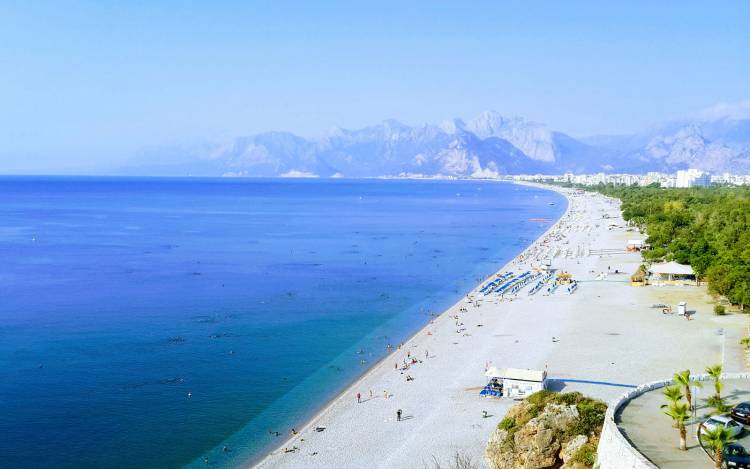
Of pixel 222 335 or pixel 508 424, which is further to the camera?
pixel 222 335

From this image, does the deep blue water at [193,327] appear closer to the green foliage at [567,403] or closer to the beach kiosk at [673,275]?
the green foliage at [567,403]

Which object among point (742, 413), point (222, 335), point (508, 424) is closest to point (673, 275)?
point (222, 335)

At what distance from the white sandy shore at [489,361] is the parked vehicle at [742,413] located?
836 centimetres

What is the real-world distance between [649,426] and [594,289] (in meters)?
38.3

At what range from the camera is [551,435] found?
18.4 metres

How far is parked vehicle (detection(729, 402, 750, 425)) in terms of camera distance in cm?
1675

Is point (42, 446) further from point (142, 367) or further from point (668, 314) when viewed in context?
point (668, 314)

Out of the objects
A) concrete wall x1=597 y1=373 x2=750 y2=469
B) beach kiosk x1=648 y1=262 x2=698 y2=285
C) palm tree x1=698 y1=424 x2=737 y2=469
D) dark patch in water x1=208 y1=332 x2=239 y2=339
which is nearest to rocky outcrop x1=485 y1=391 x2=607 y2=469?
concrete wall x1=597 y1=373 x2=750 y2=469

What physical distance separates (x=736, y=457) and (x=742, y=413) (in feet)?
10.2

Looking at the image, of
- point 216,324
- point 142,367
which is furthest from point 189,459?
point 216,324

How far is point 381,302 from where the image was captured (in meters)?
51.2

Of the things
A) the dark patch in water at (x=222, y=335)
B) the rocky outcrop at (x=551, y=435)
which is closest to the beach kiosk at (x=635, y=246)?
the dark patch in water at (x=222, y=335)

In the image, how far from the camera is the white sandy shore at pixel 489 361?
24.4 meters

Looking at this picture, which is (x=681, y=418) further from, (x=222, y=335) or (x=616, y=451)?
(x=222, y=335)
